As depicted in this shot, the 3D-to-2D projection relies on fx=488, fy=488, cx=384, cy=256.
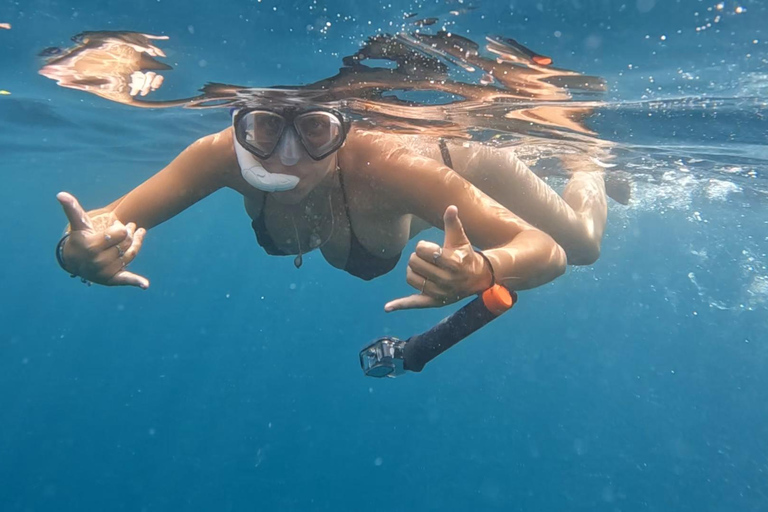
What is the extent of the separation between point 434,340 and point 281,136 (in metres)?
2.18

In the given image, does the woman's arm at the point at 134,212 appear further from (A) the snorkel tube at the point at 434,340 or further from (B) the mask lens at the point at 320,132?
(A) the snorkel tube at the point at 434,340

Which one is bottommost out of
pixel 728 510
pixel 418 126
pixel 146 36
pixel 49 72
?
pixel 728 510

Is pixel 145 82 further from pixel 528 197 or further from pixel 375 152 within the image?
pixel 528 197

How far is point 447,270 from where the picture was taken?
9.07 feet

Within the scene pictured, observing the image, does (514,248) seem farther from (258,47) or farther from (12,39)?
(12,39)

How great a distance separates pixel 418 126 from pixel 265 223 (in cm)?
541

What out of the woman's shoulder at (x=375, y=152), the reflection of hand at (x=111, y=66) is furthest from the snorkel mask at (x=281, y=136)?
the reflection of hand at (x=111, y=66)

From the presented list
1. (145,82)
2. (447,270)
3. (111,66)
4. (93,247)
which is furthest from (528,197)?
(145,82)

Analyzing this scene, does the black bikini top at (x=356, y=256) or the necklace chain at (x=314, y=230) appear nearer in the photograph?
the necklace chain at (x=314, y=230)

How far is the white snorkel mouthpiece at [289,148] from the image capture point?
411 cm

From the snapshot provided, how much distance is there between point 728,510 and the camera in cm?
2439

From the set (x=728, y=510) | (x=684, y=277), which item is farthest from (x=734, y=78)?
(x=684, y=277)

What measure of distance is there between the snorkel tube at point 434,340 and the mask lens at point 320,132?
5.81 feet

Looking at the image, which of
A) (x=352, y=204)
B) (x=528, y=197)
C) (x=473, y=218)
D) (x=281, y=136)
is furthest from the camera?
(x=528, y=197)
